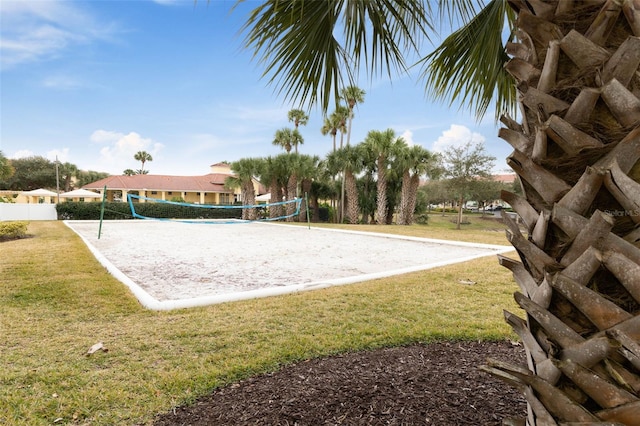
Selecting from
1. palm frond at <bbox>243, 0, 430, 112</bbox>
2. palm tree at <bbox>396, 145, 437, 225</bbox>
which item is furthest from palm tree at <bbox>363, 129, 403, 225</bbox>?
palm frond at <bbox>243, 0, 430, 112</bbox>

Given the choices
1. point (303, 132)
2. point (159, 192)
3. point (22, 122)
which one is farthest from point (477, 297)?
point (159, 192)

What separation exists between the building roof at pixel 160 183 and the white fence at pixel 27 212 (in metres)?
11.3

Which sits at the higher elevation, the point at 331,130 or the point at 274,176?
the point at 331,130

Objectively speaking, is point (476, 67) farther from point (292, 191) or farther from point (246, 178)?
point (246, 178)

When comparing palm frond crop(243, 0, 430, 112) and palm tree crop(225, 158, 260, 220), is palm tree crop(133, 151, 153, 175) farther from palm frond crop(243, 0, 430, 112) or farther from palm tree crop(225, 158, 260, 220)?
palm frond crop(243, 0, 430, 112)

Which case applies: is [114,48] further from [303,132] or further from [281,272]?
[303,132]

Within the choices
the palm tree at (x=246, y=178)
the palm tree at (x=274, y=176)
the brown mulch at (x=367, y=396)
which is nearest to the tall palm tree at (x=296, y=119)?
the palm tree at (x=274, y=176)

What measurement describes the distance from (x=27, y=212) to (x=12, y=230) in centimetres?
1609

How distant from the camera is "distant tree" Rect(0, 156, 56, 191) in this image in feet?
157

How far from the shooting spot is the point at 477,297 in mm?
4871

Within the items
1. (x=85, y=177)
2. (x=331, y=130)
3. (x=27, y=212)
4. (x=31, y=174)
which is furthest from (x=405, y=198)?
(x=85, y=177)

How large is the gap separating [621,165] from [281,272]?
6192 millimetres

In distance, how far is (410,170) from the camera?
78.3 ft

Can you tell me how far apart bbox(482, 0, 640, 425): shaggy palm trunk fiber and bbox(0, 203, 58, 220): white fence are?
100ft
